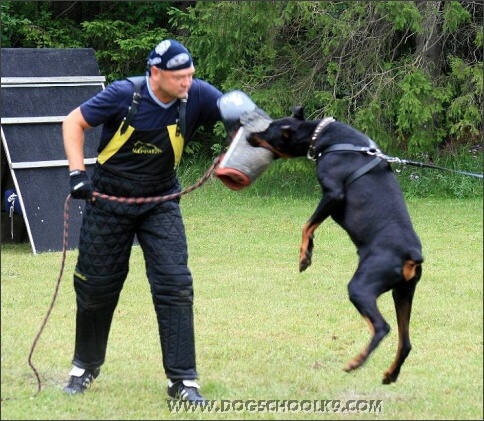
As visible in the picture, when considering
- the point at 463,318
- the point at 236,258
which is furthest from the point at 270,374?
the point at 236,258

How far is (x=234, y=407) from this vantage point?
511 cm

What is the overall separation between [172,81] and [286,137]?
735mm

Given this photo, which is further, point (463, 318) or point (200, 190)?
point (200, 190)

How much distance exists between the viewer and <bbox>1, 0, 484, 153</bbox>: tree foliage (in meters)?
14.6

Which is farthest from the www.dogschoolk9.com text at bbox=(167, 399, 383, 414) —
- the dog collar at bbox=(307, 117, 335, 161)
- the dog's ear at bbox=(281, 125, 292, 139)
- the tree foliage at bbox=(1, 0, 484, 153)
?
the tree foliage at bbox=(1, 0, 484, 153)

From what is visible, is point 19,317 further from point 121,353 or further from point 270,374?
point 270,374

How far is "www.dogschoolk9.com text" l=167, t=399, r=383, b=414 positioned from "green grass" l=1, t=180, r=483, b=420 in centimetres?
6

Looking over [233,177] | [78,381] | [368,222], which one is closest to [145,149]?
[233,177]

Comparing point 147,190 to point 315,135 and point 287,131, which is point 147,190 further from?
point 315,135

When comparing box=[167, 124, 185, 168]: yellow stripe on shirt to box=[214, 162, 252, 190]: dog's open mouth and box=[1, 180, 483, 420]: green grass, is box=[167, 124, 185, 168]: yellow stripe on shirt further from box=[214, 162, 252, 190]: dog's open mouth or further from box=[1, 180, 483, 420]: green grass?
box=[1, 180, 483, 420]: green grass

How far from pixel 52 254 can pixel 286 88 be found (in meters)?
6.45

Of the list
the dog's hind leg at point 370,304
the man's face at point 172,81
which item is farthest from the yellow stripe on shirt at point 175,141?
the dog's hind leg at point 370,304

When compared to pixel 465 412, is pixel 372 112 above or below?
below

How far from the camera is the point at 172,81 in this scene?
16.5 feet
